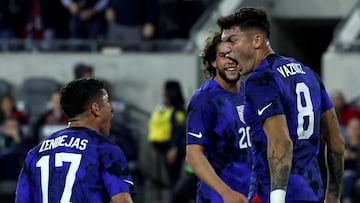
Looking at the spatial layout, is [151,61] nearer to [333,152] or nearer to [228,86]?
[228,86]

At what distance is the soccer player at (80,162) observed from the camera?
7258 mm

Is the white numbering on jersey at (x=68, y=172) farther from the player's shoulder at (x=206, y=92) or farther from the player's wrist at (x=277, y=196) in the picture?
the player's shoulder at (x=206, y=92)

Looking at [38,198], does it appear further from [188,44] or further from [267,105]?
[188,44]

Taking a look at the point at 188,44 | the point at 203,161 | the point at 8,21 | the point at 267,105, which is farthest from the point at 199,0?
the point at 267,105

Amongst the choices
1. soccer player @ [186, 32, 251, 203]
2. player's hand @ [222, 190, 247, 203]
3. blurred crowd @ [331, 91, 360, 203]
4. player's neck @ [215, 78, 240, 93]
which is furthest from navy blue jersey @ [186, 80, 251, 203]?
blurred crowd @ [331, 91, 360, 203]

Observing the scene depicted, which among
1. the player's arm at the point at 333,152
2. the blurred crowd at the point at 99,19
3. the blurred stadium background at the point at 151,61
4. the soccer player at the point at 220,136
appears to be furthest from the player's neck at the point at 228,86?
the blurred crowd at the point at 99,19

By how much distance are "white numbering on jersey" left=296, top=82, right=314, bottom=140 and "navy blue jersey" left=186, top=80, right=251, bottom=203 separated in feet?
4.43

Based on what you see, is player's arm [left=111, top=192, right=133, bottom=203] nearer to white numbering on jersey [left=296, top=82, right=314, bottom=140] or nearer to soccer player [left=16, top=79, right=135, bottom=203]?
soccer player [left=16, top=79, right=135, bottom=203]

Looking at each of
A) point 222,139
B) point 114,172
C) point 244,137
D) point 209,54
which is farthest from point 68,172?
point 209,54

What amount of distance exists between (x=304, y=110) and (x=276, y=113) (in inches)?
9.9

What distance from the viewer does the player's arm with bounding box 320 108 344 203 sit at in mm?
7594

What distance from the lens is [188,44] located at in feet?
60.4

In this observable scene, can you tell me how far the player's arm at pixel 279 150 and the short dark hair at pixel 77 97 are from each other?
1.08m

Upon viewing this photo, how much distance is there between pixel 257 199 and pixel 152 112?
1104cm
